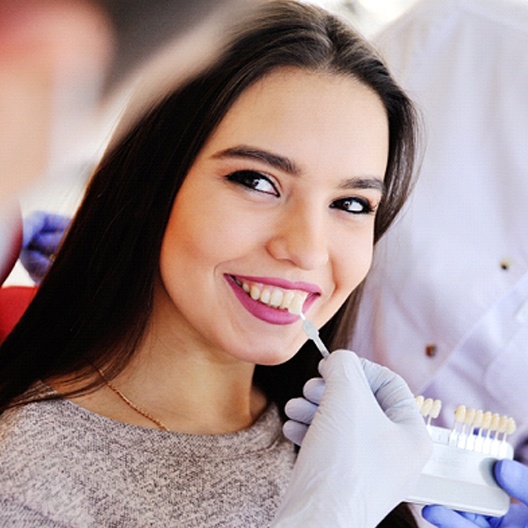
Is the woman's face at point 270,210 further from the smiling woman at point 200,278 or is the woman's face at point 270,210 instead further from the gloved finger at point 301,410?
the gloved finger at point 301,410

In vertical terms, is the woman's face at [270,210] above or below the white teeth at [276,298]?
above

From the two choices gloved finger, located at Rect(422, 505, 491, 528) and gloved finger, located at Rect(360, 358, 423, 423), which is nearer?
gloved finger, located at Rect(360, 358, 423, 423)

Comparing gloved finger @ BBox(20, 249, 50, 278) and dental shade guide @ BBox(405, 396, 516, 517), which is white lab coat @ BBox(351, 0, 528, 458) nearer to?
dental shade guide @ BBox(405, 396, 516, 517)

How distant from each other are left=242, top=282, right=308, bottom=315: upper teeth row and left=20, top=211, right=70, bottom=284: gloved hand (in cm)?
33

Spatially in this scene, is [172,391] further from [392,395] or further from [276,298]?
[392,395]

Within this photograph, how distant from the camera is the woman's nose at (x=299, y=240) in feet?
3.74

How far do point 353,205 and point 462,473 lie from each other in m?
0.41

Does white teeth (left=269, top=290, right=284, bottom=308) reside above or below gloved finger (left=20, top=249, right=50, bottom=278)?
above

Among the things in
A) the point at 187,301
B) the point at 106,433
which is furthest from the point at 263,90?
the point at 106,433

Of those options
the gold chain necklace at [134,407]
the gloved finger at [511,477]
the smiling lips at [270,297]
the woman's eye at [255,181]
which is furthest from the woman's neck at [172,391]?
the gloved finger at [511,477]

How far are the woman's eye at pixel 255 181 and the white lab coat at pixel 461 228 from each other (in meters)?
0.52

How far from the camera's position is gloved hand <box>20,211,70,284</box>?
4.41 ft

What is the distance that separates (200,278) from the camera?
1.17 m


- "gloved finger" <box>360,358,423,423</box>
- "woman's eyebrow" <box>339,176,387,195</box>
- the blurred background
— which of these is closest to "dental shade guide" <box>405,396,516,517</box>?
"gloved finger" <box>360,358,423,423</box>
